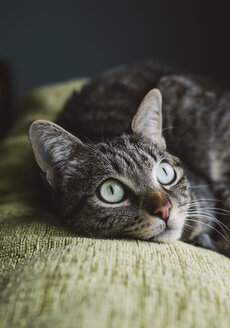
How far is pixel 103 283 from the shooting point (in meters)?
0.67

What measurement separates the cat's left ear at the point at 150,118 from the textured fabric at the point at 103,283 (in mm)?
470

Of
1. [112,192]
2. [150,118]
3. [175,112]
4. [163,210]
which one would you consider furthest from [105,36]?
[163,210]

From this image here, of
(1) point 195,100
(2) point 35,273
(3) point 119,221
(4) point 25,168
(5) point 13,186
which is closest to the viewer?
(2) point 35,273

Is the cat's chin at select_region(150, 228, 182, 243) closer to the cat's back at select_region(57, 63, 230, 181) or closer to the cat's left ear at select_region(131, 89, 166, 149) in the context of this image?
the cat's left ear at select_region(131, 89, 166, 149)

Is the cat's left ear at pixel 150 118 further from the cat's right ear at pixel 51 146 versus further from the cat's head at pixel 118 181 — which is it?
the cat's right ear at pixel 51 146

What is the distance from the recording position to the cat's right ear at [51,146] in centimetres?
110

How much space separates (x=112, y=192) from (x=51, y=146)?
266mm

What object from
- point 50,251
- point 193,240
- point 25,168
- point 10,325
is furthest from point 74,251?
point 25,168

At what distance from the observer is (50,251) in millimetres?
844

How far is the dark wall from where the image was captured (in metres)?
3.17

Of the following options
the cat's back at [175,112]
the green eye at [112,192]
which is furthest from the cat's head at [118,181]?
the cat's back at [175,112]

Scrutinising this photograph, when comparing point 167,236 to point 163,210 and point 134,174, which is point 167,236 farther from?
point 134,174

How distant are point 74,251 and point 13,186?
0.80 metres

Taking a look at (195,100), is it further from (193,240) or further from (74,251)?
(74,251)
